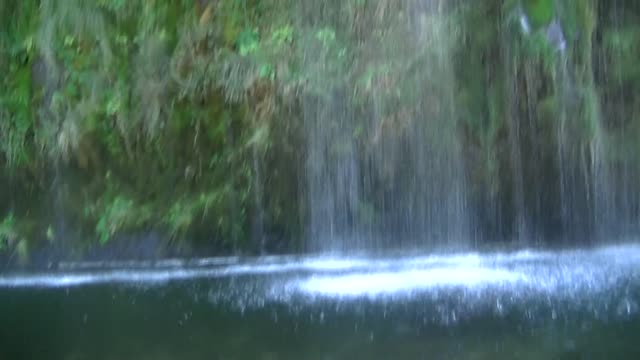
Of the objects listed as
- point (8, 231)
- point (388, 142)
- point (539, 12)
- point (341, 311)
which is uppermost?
point (539, 12)

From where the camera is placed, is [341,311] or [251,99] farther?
[251,99]

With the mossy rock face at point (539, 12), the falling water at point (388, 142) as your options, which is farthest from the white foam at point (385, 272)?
the mossy rock face at point (539, 12)

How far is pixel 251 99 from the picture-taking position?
324 inches

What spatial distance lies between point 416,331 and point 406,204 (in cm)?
373

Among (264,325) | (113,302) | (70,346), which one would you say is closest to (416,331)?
(264,325)

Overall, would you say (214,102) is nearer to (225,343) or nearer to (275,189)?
(275,189)

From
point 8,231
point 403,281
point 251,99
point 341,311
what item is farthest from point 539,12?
point 8,231

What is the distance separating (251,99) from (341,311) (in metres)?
3.19

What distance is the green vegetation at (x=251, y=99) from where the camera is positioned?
26.1ft

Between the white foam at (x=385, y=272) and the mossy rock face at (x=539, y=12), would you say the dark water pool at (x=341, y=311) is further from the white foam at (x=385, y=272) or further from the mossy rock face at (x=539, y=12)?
the mossy rock face at (x=539, y=12)

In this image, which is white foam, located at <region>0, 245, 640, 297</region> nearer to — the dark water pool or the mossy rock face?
the dark water pool

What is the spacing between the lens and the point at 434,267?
24.6 feet

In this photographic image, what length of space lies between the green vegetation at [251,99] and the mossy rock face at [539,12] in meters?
0.01

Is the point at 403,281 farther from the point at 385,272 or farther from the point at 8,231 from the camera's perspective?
the point at 8,231
